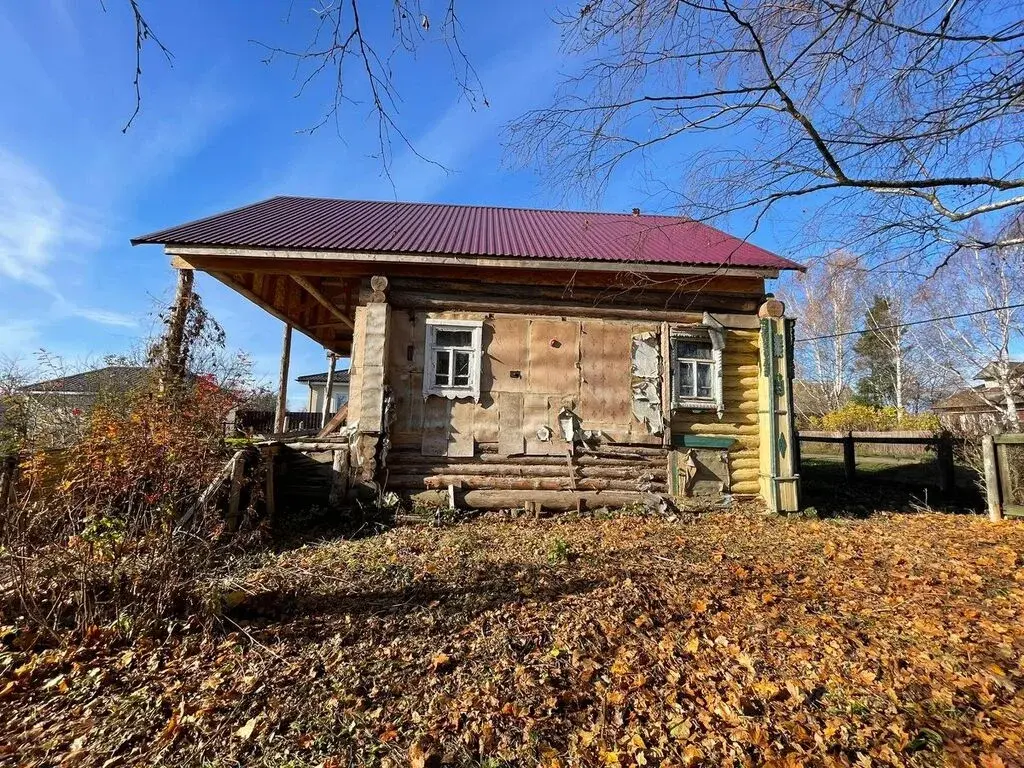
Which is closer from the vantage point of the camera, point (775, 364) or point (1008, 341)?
point (775, 364)

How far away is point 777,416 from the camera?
333 inches

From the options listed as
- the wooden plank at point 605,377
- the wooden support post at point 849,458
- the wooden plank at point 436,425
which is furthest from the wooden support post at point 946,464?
the wooden plank at point 436,425

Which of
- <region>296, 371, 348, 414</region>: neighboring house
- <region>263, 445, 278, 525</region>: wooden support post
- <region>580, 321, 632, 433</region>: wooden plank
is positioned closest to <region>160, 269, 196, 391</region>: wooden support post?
<region>263, 445, 278, 525</region>: wooden support post

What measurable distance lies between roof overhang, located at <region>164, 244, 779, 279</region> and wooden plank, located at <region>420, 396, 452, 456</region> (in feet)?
7.50

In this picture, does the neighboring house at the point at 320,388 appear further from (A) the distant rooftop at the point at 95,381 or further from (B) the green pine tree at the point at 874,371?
(B) the green pine tree at the point at 874,371

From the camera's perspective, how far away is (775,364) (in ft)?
28.3

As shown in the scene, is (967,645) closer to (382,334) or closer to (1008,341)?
(382,334)

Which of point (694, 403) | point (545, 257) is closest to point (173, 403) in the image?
point (545, 257)

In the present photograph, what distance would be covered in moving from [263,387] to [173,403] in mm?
13881

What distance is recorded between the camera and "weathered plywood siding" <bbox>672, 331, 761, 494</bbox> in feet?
28.6

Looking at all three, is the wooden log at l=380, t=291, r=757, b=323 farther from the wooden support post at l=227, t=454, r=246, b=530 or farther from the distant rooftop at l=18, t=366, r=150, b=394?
the distant rooftop at l=18, t=366, r=150, b=394

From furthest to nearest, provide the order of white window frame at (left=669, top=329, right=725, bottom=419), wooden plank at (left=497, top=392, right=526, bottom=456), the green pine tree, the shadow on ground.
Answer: the green pine tree, the shadow on ground, white window frame at (left=669, top=329, right=725, bottom=419), wooden plank at (left=497, top=392, right=526, bottom=456)

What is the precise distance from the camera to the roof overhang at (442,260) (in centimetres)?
784

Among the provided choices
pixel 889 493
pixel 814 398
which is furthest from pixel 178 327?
pixel 814 398
